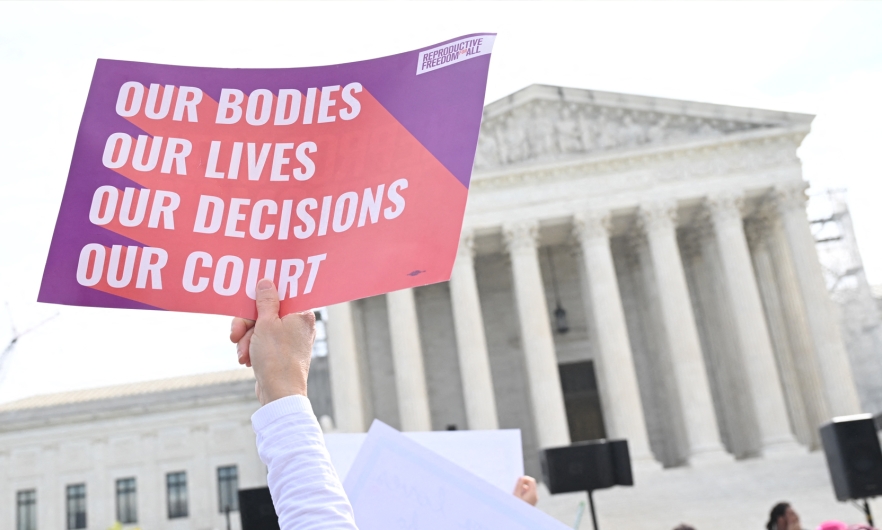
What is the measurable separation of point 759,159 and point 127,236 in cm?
3592

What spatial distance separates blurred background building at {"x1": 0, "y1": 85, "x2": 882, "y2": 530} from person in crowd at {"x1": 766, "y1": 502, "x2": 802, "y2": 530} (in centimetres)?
2206

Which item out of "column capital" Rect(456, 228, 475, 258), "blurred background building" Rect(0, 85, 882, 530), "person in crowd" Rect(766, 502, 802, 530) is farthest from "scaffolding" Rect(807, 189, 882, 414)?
"person in crowd" Rect(766, 502, 802, 530)

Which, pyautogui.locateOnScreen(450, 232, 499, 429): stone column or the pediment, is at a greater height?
the pediment

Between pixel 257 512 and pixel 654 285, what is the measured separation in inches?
1214

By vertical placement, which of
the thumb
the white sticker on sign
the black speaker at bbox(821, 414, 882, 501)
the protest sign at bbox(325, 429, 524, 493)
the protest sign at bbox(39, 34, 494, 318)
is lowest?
the black speaker at bbox(821, 414, 882, 501)

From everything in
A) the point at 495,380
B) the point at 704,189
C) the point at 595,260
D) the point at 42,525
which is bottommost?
the point at 42,525

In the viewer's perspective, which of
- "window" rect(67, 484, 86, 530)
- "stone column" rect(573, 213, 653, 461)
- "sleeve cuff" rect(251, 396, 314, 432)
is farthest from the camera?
"window" rect(67, 484, 86, 530)

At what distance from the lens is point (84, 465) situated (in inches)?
1884

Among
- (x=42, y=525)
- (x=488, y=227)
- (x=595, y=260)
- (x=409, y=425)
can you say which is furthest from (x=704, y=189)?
(x=42, y=525)

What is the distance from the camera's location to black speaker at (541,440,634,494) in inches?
480

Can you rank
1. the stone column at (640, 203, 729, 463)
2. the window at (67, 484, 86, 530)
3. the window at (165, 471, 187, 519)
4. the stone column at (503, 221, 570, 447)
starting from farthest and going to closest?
the window at (67, 484, 86, 530) → the window at (165, 471, 187, 519) → the stone column at (503, 221, 570, 447) → the stone column at (640, 203, 729, 463)

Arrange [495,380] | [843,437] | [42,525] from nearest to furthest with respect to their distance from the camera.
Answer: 1. [843,437]
2. [495,380]
3. [42,525]

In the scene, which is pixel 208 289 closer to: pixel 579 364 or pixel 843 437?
pixel 843 437

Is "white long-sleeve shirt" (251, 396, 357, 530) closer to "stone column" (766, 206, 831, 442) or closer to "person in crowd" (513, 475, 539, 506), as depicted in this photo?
"person in crowd" (513, 475, 539, 506)
